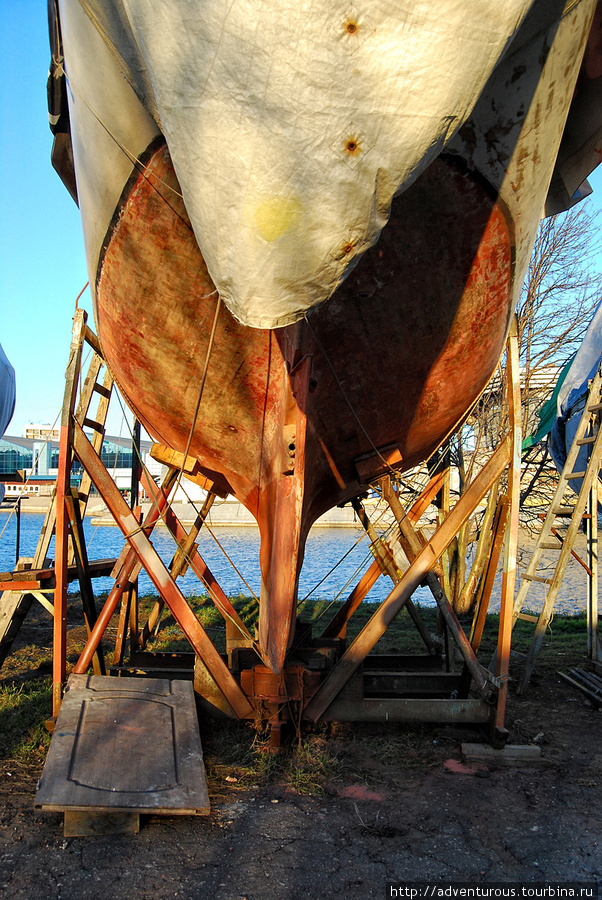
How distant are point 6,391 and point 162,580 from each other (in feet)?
23.0

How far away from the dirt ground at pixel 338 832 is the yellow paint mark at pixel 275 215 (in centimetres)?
242

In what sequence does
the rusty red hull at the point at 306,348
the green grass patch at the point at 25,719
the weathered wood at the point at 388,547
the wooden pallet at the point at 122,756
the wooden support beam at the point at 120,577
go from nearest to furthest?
the wooden pallet at the point at 122,756, the rusty red hull at the point at 306,348, the green grass patch at the point at 25,719, the wooden support beam at the point at 120,577, the weathered wood at the point at 388,547

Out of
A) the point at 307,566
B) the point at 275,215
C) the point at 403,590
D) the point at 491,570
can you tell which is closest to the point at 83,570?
the point at 403,590

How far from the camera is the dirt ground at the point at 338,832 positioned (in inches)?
95.0

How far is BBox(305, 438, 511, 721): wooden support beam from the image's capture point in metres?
3.82

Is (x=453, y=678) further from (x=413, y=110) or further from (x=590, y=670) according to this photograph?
(x=413, y=110)

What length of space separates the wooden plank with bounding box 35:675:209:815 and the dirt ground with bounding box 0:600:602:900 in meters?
0.18

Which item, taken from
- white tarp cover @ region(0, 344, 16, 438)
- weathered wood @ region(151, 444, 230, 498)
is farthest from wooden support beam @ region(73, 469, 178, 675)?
white tarp cover @ region(0, 344, 16, 438)

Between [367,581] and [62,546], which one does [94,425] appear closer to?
[62,546]

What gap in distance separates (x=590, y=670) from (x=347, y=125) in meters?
5.83

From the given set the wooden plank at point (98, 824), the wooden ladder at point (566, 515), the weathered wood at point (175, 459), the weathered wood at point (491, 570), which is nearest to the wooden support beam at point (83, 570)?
the weathered wood at point (175, 459)

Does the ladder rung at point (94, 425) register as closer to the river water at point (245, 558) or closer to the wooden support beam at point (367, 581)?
the river water at point (245, 558)

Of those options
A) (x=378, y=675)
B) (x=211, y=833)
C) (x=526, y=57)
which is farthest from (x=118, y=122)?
(x=378, y=675)

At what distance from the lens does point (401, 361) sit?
12.1 feet
